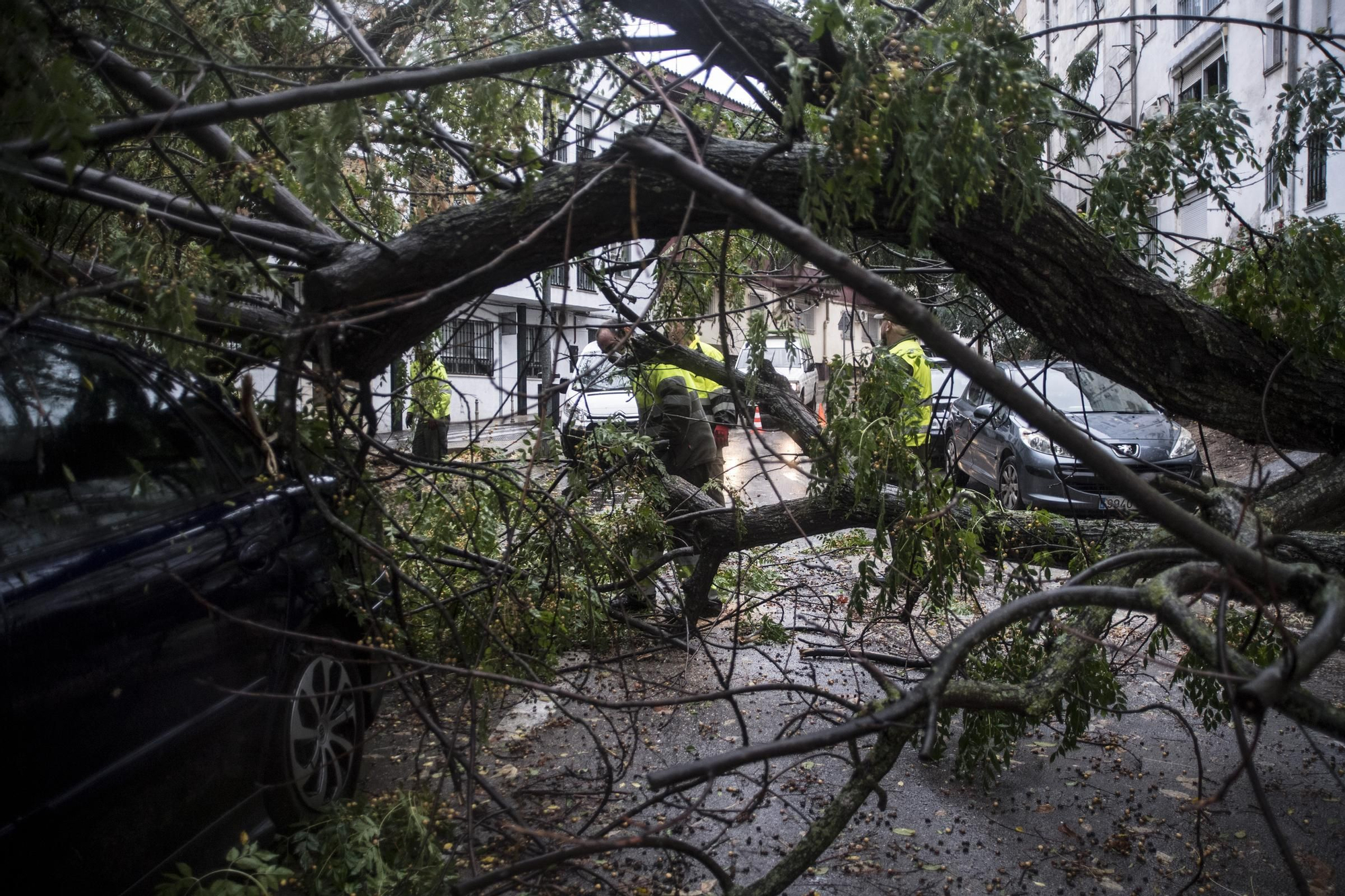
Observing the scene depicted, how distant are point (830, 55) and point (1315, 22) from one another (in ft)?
41.7

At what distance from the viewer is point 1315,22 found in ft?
40.1

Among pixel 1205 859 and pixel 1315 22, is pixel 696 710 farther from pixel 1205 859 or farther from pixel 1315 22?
pixel 1315 22

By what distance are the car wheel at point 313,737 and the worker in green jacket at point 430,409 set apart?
1.16 metres

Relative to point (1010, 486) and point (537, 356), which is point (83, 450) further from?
point (1010, 486)

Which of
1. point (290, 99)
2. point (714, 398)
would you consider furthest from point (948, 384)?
point (290, 99)

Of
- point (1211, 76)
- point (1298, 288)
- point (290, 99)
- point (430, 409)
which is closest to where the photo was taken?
point (290, 99)

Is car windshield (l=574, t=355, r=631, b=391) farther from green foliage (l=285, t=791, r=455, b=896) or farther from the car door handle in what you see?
green foliage (l=285, t=791, r=455, b=896)

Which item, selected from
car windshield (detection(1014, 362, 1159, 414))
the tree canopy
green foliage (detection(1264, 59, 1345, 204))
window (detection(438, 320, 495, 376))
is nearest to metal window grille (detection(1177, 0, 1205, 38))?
car windshield (detection(1014, 362, 1159, 414))

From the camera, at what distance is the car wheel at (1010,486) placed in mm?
9828

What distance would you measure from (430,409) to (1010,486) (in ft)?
23.6

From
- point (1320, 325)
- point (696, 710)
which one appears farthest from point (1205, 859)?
point (696, 710)

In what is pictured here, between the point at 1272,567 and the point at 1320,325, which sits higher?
the point at 1320,325

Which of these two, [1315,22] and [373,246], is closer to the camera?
[373,246]

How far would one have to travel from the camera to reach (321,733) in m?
3.39
